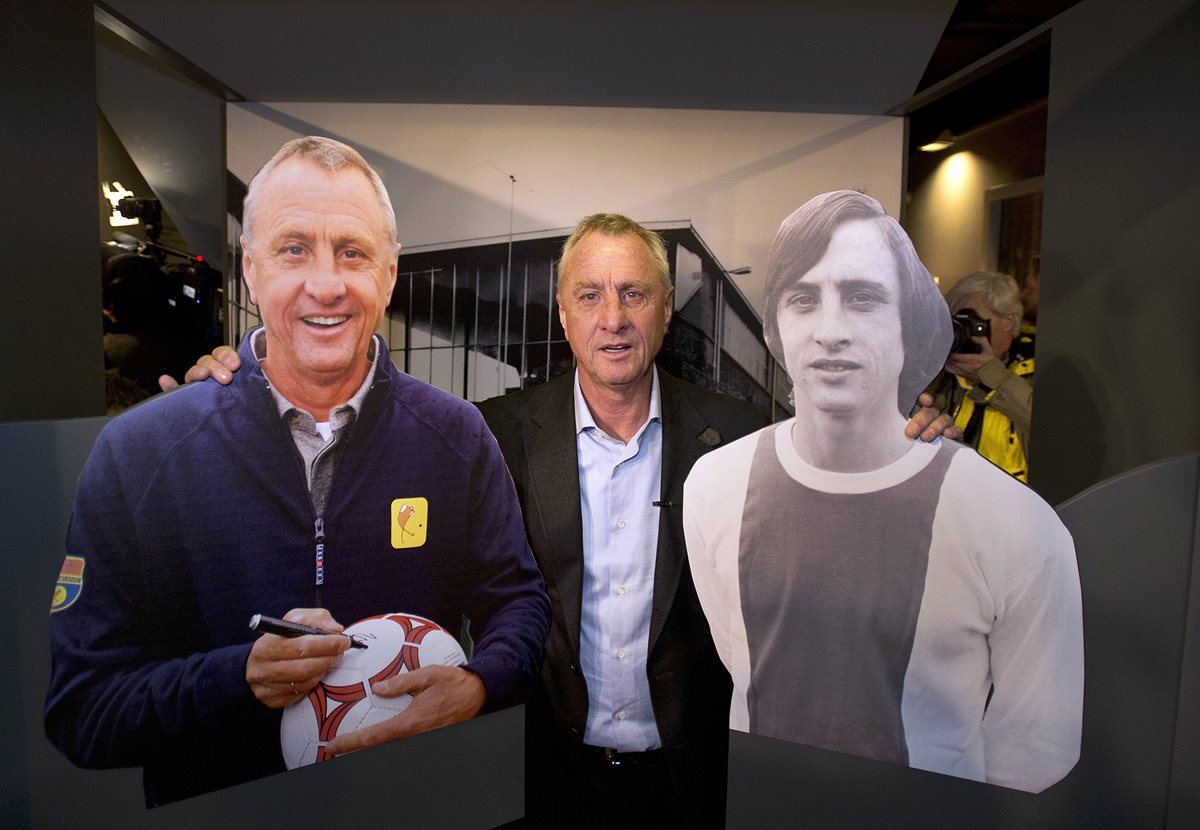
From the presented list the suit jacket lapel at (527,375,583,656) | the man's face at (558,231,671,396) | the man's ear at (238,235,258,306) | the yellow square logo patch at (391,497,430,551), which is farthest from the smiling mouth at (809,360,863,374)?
the man's ear at (238,235,258,306)

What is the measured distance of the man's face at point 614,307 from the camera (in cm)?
214

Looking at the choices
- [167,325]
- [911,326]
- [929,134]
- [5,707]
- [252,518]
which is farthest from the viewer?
[929,134]

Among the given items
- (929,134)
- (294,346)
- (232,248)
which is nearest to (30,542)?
(294,346)

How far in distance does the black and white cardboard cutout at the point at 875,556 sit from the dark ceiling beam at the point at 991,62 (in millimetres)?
705

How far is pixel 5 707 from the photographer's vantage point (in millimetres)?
1744

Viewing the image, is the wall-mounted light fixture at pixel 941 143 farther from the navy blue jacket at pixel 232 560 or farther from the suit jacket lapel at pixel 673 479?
the navy blue jacket at pixel 232 560

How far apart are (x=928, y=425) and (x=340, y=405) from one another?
1.71m

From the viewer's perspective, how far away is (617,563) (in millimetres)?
2186

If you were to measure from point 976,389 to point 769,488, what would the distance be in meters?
0.86

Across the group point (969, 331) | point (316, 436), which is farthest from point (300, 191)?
point (969, 331)

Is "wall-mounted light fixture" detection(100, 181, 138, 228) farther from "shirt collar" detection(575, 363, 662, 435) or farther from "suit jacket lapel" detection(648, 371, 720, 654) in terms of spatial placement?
"suit jacket lapel" detection(648, 371, 720, 654)

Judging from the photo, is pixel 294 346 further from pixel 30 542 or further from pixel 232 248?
pixel 30 542

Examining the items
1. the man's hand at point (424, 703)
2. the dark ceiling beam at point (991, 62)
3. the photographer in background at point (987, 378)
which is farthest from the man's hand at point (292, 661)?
the dark ceiling beam at point (991, 62)

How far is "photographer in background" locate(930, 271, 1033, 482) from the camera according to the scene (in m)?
2.33
